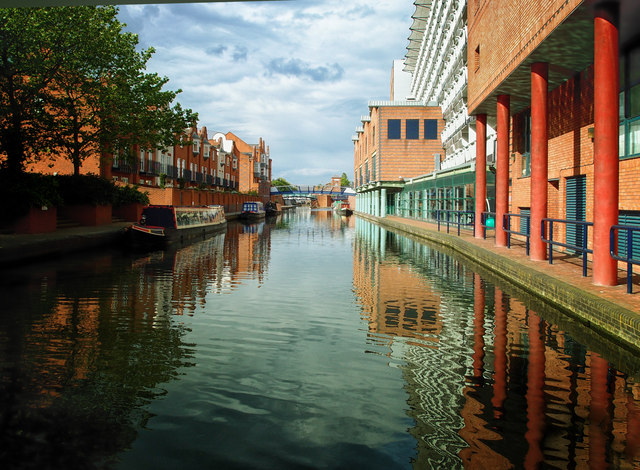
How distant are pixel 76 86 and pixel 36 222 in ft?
27.3

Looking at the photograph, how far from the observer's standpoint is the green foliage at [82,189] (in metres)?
24.8

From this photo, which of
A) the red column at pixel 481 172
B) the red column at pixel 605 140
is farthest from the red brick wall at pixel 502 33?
the red column at pixel 605 140

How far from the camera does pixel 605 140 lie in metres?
8.70

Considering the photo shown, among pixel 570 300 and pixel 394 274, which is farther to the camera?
pixel 394 274

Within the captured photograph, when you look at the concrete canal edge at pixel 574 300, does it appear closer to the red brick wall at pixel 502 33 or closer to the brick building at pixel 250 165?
the red brick wall at pixel 502 33

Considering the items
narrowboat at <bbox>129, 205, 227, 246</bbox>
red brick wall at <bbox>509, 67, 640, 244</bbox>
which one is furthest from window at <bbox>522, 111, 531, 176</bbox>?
narrowboat at <bbox>129, 205, 227, 246</bbox>

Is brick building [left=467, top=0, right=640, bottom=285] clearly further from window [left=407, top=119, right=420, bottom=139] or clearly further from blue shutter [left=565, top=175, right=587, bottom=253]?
window [left=407, top=119, right=420, bottom=139]

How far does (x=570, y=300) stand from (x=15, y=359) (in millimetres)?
7583

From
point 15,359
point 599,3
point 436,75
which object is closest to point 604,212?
point 599,3

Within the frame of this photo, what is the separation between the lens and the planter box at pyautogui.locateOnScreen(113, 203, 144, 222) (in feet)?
104

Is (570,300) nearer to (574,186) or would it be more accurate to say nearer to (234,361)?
(234,361)

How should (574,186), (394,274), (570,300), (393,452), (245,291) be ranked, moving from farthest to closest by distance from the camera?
(574,186) < (394,274) < (245,291) < (570,300) < (393,452)

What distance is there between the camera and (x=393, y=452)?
3.70 meters

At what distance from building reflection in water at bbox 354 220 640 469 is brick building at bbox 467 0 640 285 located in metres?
2.52
